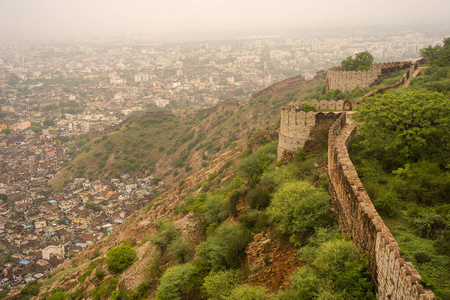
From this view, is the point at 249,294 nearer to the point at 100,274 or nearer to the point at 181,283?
the point at 181,283

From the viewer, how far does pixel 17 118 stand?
252 feet

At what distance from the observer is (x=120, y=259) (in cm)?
1702

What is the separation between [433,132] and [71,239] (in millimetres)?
32908

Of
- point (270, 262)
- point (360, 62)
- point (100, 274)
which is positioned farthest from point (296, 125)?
point (360, 62)

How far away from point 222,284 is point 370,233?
183 inches

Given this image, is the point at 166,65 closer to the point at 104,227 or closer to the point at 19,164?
the point at 19,164

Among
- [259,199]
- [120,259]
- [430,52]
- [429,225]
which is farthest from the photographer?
[430,52]

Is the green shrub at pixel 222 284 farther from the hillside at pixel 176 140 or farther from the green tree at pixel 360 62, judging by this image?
the hillside at pixel 176 140

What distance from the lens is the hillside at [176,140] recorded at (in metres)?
42.5

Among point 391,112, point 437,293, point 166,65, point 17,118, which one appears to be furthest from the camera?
point 166,65

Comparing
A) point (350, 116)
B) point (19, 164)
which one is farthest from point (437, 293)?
point (19, 164)

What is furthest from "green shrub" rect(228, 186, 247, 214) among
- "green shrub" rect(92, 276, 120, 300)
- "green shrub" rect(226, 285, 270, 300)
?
"green shrub" rect(92, 276, 120, 300)

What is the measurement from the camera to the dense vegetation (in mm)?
5426

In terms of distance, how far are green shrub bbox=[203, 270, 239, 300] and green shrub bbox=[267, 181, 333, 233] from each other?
1889 mm
